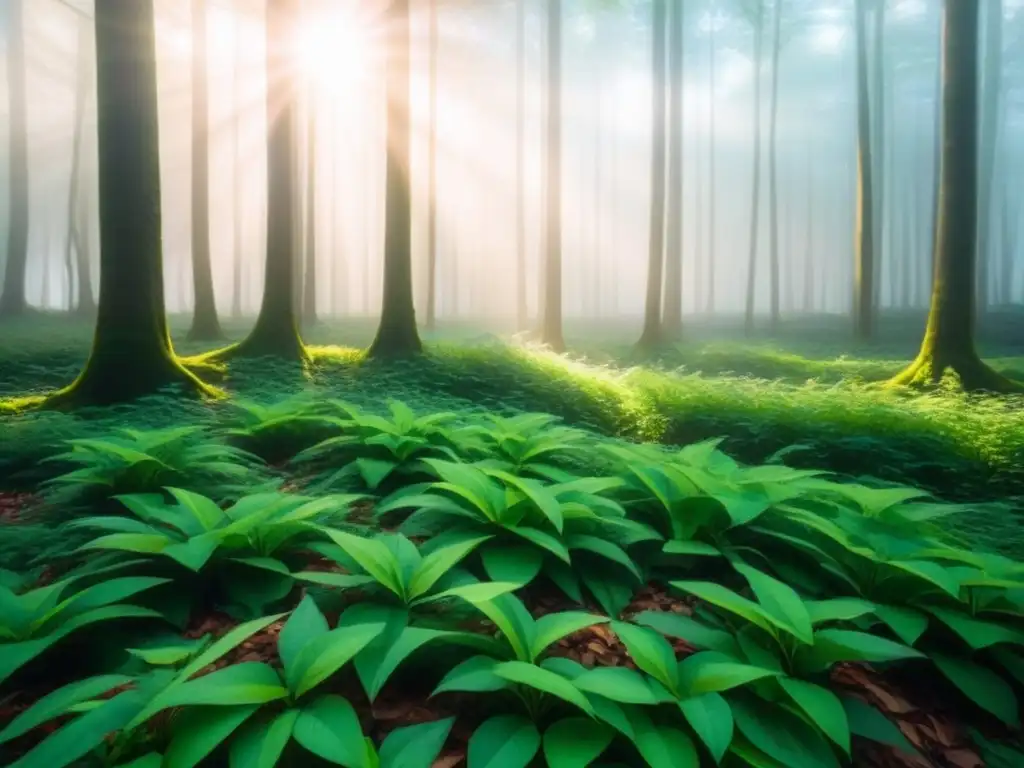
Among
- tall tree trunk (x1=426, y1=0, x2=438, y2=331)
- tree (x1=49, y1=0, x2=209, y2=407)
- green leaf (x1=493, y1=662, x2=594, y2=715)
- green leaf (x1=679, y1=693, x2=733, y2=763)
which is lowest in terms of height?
green leaf (x1=679, y1=693, x2=733, y2=763)

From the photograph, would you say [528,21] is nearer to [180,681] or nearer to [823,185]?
[180,681]

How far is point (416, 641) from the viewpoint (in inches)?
83.0

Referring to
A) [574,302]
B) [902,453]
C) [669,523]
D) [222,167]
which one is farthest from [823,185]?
[669,523]

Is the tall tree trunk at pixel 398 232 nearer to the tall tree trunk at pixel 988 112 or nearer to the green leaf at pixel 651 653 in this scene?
the green leaf at pixel 651 653

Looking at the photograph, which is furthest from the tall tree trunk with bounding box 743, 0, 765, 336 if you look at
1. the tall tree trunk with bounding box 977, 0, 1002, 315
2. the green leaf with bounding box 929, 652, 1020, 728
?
the green leaf with bounding box 929, 652, 1020, 728

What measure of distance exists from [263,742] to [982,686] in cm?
269

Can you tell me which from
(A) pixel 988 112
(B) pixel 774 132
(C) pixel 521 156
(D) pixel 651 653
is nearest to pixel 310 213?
(C) pixel 521 156

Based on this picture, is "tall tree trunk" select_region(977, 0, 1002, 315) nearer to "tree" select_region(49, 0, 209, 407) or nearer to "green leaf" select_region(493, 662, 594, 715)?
"tree" select_region(49, 0, 209, 407)

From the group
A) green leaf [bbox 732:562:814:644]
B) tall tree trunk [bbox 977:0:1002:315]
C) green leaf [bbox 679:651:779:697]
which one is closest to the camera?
green leaf [bbox 679:651:779:697]

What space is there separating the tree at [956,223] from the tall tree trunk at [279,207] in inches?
409

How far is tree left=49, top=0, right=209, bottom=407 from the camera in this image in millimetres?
7121

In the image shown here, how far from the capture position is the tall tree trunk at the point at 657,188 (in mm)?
17016

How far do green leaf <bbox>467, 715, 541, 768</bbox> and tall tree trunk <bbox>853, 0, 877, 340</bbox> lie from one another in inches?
793

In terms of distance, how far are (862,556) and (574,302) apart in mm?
68858
